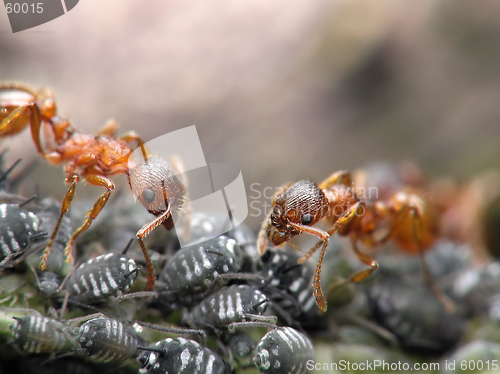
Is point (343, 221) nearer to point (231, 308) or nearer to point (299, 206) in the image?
point (299, 206)

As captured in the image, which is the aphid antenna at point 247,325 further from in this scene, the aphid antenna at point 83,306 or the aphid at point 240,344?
the aphid antenna at point 83,306

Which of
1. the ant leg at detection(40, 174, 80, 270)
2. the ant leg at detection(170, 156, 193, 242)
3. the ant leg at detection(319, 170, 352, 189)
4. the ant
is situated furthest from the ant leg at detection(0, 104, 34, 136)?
the ant leg at detection(319, 170, 352, 189)

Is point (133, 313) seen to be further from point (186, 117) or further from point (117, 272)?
point (186, 117)

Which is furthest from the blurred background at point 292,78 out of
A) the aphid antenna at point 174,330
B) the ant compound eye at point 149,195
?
the aphid antenna at point 174,330

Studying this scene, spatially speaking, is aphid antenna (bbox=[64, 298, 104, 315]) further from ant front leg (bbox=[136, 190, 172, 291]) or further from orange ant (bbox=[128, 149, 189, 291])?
orange ant (bbox=[128, 149, 189, 291])

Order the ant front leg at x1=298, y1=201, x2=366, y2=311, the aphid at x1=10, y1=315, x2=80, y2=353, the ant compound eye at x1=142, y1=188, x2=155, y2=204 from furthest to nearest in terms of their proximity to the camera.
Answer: the ant compound eye at x1=142, y1=188, x2=155, y2=204 < the ant front leg at x1=298, y1=201, x2=366, y2=311 < the aphid at x1=10, y1=315, x2=80, y2=353

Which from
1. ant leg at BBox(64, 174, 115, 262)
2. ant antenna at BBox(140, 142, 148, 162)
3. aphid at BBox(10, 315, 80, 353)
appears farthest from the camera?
ant antenna at BBox(140, 142, 148, 162)
